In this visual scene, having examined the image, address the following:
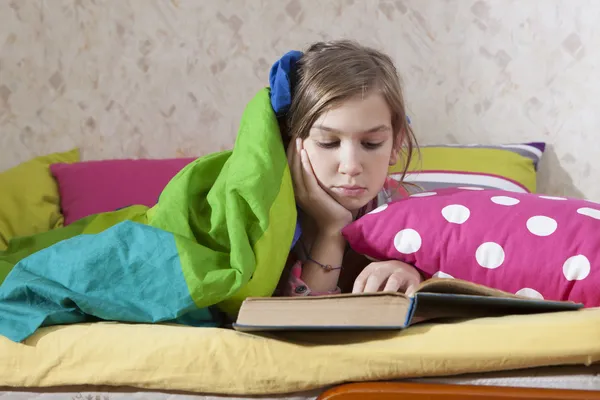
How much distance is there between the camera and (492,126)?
6.24 ft

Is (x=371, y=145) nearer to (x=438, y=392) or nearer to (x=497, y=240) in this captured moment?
(x=497, y=240)

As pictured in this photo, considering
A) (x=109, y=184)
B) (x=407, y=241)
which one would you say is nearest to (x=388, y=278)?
(x=407, y=241)

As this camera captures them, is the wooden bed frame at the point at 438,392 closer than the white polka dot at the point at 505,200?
Yes

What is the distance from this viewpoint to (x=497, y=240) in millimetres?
1085

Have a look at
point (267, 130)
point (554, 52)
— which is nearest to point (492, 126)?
point (554, 52)

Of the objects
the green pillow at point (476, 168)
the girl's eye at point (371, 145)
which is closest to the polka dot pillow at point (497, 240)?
the girl's eye at point (371, 145)

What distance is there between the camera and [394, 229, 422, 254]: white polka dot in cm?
113

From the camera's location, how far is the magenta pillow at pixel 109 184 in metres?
1.73

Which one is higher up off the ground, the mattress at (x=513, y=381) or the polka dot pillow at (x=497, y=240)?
the polka dot pillow at (x=497, y=240)

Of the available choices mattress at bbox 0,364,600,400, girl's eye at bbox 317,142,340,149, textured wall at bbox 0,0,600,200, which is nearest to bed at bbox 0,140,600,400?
mattress at bbox 0,364,600,400

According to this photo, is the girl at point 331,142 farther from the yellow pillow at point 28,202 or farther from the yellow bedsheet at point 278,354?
the yellow pillow at point 28,202

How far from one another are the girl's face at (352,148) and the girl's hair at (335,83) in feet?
0.06

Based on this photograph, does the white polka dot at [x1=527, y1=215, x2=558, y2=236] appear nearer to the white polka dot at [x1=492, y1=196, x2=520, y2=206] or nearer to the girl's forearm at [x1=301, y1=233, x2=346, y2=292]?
the white polka dot at [x1=492, y1=196, x2=520, y2=206]

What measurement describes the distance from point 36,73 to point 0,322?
4.05ft
